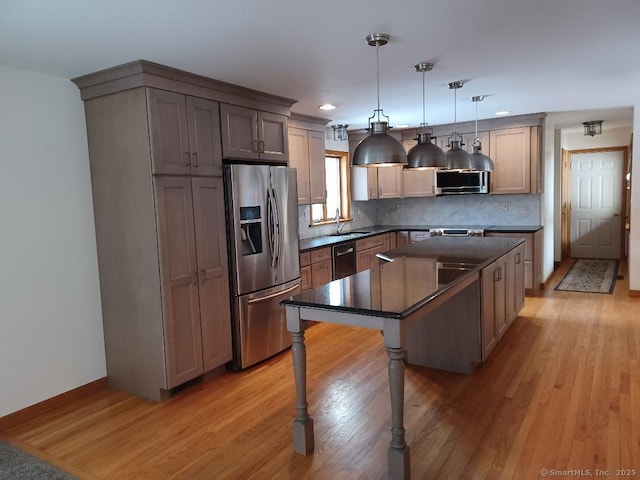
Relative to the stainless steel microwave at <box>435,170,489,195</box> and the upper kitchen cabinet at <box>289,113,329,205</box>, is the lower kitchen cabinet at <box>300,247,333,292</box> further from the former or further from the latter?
the stainless steel microwave at <box>435,170,489,195</box>

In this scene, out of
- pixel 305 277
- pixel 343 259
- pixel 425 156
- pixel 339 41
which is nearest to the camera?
pixel 339 41

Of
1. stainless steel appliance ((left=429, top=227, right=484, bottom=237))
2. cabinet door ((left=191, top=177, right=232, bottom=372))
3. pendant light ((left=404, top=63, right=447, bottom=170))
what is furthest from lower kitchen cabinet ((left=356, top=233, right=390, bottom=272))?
pendant light ((left=404, top=63, right=447, bottom=170))

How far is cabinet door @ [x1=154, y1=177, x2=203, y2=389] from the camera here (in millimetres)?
3168

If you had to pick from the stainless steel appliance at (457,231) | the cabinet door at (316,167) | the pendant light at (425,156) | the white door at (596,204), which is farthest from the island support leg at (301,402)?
the white door at (596,204)

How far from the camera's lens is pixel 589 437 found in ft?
8.54

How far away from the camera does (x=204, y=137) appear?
343 centimetres

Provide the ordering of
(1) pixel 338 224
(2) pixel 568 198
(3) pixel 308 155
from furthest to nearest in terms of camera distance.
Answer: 1. (2) pixel 568 198
2. (1) pixel 338 224
3. (3) pixel 308 155

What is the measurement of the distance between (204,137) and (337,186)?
3.35 meters

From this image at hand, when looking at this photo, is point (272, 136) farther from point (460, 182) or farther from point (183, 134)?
point (460, 182)

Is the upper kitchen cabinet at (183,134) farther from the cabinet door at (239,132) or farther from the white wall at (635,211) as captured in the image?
the white wall at (635,211)

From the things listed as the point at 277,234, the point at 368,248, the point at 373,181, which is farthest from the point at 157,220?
the point at 373,181

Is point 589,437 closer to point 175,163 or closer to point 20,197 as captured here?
point 175,163

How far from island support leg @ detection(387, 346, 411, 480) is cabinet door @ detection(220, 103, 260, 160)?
7.09ft

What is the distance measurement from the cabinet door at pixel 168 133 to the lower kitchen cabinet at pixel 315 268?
1.78 metres
